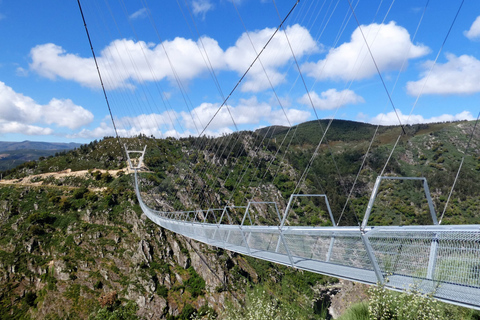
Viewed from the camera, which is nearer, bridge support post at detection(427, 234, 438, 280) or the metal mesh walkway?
the metal mesh walkway

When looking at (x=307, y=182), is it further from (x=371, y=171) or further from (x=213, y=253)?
(x=213, y=253)

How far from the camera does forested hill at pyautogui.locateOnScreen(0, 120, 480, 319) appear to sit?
23.2 meters

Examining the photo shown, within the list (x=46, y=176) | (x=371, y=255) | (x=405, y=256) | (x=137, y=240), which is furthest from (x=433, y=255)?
(x=46, y=176)

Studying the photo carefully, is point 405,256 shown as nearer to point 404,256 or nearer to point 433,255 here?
point 404,256

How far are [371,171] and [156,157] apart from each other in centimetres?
3842

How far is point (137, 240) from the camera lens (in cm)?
2800

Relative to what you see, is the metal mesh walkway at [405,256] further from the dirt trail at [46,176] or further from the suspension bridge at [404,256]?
the dirt trail at [46,176]

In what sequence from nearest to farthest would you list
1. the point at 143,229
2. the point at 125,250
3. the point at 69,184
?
1. the point at 125,250
2. the point at 143,229
3. the point at 69,184

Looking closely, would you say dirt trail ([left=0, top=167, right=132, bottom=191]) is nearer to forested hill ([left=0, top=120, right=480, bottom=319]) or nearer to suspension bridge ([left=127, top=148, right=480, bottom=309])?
forested hill ([left=0, top=120, right=480, bottom=319])

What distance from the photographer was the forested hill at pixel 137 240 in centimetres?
2317

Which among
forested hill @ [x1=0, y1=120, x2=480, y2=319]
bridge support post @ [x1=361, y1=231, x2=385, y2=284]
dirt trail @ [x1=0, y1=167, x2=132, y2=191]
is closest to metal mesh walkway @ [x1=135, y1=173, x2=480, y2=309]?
bridge support post @ [x1=361, y1=231, x2=385, y2=284]

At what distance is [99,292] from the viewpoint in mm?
23500

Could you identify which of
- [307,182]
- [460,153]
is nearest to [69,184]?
[307,182]

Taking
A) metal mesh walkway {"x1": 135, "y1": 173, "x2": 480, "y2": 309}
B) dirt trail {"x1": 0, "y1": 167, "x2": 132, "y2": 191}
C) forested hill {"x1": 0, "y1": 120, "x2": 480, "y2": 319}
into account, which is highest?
metal mesh walkway {"x1": 135, "y1": 173, "x2": 480, "y2": 309}
